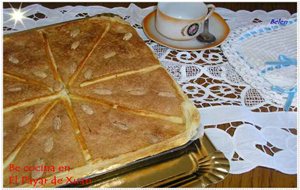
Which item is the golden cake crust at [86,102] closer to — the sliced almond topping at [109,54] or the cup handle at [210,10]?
the sliced almond topping at [109,54]

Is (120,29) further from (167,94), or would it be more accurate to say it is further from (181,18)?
(167,94)

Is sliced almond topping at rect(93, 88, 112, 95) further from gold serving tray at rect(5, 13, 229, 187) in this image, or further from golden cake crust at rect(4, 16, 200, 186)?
gold serving tray at rect(5, 13, 229, 187)

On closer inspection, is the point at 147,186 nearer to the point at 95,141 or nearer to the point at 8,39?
the point at 95,141

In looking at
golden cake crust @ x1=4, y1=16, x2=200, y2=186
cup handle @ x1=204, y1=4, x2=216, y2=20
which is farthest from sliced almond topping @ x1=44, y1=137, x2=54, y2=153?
cup handle @ x1=204, y1=4, x2=216, y2=20

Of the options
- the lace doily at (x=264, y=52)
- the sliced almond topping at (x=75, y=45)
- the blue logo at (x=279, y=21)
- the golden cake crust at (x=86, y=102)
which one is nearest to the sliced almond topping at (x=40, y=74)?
the golden cake crust at (x=86, y=102)

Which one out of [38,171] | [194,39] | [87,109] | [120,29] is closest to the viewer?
[38,171]

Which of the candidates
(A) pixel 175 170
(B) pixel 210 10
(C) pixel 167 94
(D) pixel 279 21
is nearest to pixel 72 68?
(C) pixel 167 94
